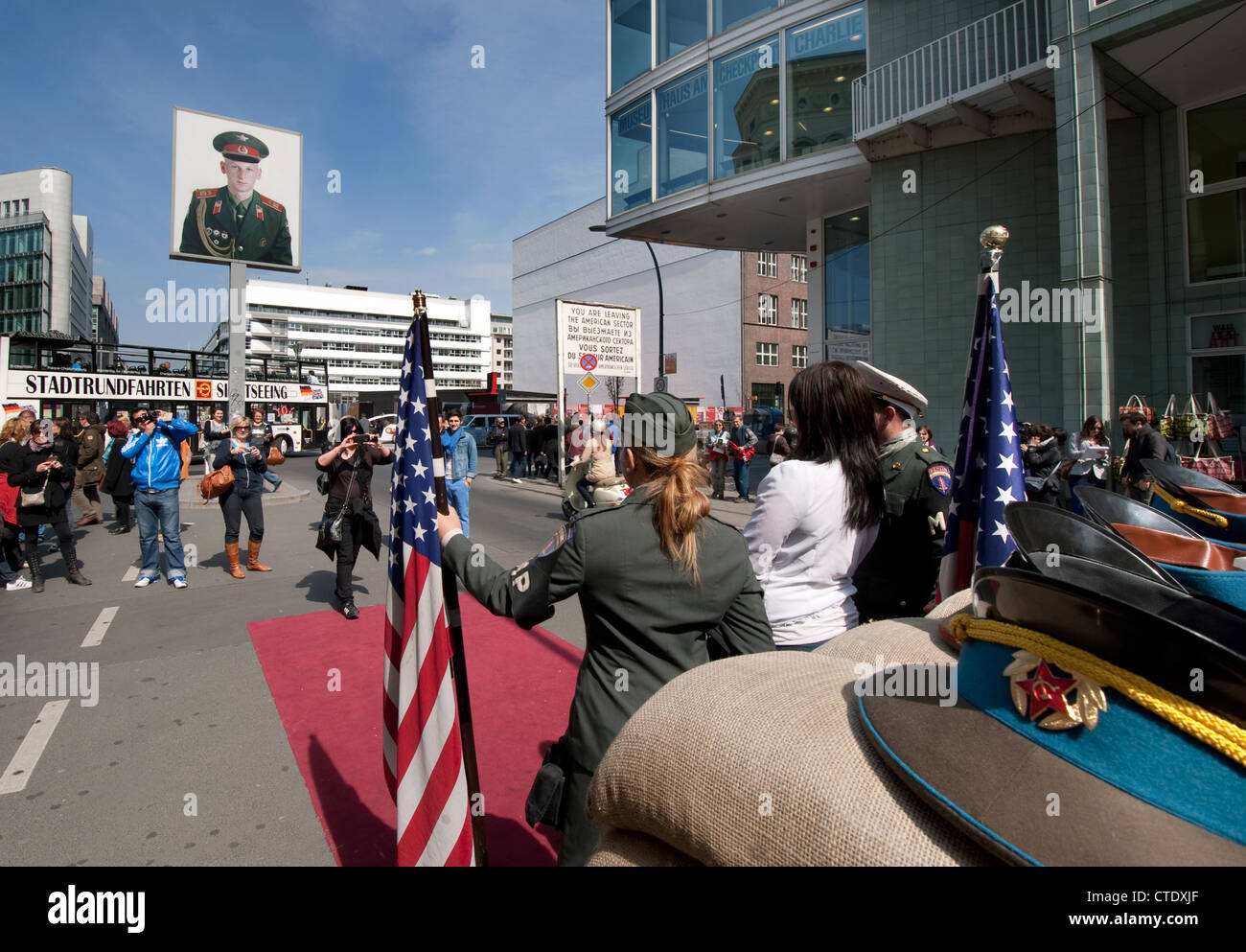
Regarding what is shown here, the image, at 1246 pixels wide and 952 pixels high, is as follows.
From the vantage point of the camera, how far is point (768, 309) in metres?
50.0

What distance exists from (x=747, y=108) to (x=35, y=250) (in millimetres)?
83780

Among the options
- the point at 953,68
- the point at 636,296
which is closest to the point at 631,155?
the point at 953,68

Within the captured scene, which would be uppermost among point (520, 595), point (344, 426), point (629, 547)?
point (344, 426)

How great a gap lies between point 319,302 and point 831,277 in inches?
4241

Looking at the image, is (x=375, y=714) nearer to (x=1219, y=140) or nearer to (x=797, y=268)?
(x=1219, y=140)

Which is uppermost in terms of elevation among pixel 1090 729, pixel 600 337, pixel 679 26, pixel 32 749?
pixel 679 26

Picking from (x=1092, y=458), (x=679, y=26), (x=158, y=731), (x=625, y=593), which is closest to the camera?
(x=625, y=593)

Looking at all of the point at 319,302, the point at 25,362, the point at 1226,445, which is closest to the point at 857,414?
the point at 1226,445

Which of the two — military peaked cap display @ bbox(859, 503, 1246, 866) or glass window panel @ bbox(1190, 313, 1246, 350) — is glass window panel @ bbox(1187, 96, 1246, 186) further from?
Answer: military peaked cap display @ bbox(859, 503, 1246, 866)

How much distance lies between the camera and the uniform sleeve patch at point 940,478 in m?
2.84

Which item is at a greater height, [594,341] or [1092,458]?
[594,341]

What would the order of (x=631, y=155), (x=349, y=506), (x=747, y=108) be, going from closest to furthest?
(x=349, y=506)
(x=747, y=108)
(x=631, y=155)

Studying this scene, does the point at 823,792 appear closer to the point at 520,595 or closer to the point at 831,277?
the point at 520,595

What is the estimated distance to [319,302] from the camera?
110 meters
